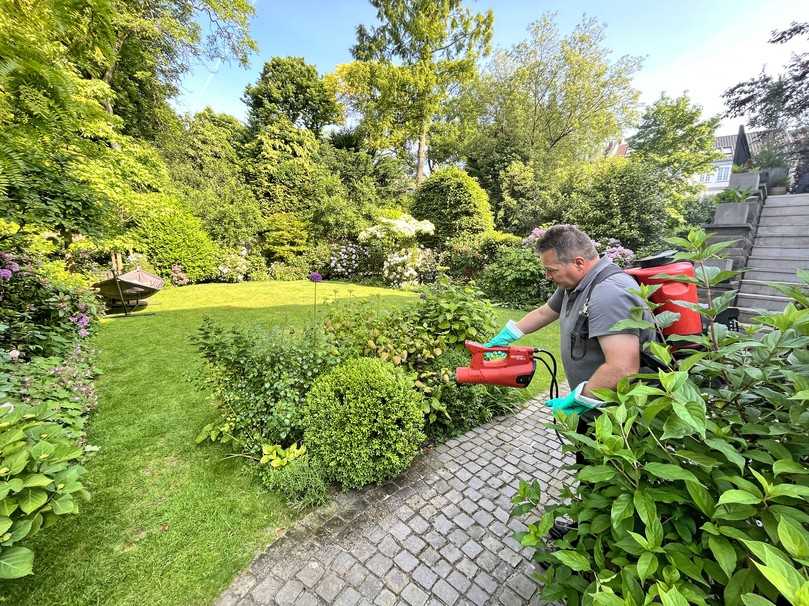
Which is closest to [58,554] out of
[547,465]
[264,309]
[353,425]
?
[353,425]

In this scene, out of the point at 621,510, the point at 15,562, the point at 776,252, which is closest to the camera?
the point at 621,510

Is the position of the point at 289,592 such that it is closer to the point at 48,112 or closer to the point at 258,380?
the point at 258,380

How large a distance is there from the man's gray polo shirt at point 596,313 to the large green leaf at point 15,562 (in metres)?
2.31

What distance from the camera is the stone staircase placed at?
165 inches

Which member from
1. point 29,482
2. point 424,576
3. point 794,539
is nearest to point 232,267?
point 29,482

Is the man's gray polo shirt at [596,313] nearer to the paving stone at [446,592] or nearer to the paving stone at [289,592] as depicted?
the paving stone at [446,592]

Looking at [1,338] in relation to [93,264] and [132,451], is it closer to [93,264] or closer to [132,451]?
[132,451]

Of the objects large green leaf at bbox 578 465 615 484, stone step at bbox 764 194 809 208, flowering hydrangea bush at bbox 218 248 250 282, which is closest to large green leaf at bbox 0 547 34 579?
large green leaf at bbox 578 465 615 484

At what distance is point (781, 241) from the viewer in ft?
15.2

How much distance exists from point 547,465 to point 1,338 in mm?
5042

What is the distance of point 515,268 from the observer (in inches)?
326

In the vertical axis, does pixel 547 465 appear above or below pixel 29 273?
below

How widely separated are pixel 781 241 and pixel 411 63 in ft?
53.4

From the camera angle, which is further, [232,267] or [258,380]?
[232,267]
